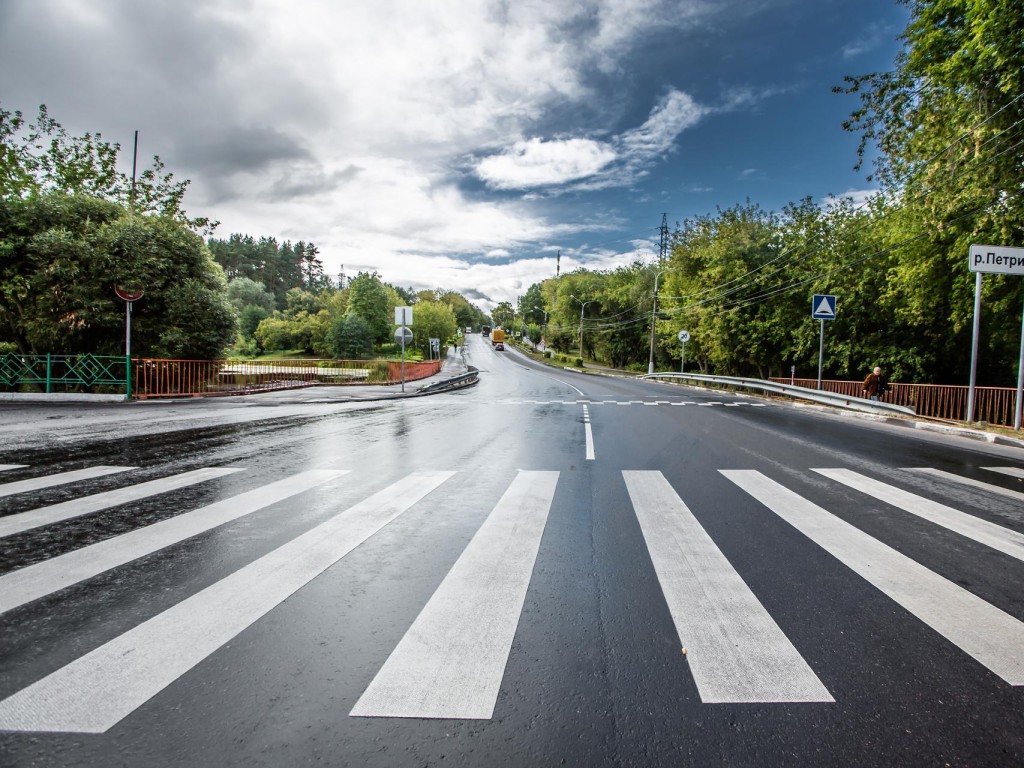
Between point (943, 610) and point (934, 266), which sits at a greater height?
point (934, 266)

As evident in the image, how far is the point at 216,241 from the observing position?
4966 inches

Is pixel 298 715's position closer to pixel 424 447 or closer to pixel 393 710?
pixel 393 710

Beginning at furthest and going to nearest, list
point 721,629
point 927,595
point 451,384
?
1. point 451,384
2. point 927,595
3. point 721,629

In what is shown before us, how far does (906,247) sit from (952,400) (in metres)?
6.58

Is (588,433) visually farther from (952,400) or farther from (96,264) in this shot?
(96,264)

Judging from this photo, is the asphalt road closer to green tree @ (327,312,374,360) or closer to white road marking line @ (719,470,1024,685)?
white road marking line @ (719,470,1024,685)

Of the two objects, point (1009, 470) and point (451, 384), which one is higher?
point (1009, 470)

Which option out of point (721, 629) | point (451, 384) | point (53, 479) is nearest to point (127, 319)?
point (53, 479)

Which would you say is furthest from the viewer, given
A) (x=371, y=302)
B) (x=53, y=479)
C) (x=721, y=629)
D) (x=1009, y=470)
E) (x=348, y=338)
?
(x=371, y=302)

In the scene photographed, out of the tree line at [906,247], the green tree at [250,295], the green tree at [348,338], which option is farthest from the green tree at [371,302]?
the tree line at [906,247]

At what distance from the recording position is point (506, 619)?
2.72 metres

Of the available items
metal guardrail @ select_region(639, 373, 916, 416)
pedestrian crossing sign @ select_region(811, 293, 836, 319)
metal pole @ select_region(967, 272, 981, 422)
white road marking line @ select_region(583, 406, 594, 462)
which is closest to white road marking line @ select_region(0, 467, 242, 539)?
white road marking line @ select_region(583, 406, 594, 462)

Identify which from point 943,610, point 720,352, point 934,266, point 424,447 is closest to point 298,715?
point 943,610

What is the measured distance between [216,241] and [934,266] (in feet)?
464
